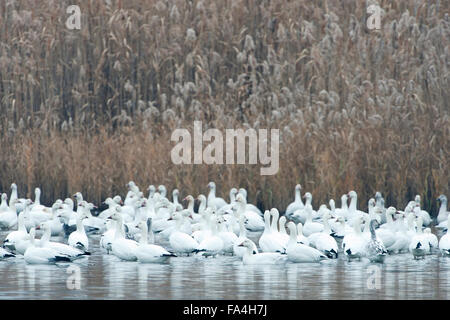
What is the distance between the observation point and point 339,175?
18.2 metres

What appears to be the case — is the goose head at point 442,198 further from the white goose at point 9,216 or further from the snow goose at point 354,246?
the white goose at point 9,216

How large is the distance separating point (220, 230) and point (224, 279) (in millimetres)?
2807

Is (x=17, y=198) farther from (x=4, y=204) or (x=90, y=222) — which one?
(x=90, y=222)

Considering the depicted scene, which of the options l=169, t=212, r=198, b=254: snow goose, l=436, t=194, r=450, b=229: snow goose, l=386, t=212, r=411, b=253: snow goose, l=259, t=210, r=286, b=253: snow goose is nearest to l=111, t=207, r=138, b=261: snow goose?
l=169, t=212, r=198, b=254: snow goose

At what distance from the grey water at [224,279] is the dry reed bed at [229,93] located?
3.74 m

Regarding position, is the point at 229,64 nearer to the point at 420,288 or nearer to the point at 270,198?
the point at 270,198

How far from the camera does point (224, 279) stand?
12.6 m

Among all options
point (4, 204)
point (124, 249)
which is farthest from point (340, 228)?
point (4, 204)

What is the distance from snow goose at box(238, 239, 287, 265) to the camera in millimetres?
13755

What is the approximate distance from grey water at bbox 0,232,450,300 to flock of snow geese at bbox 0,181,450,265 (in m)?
0.15

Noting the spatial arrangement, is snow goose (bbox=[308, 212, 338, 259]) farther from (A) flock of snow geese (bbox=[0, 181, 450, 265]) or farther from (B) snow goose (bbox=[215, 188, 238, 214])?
(B) snow goose (bbox=[215, 188, 238, 214])

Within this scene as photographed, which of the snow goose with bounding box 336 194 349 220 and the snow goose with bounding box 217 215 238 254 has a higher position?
the snow goose with bounding box 336 194 349 220

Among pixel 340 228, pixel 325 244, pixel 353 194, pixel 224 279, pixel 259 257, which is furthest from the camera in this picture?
pixel 353 194
